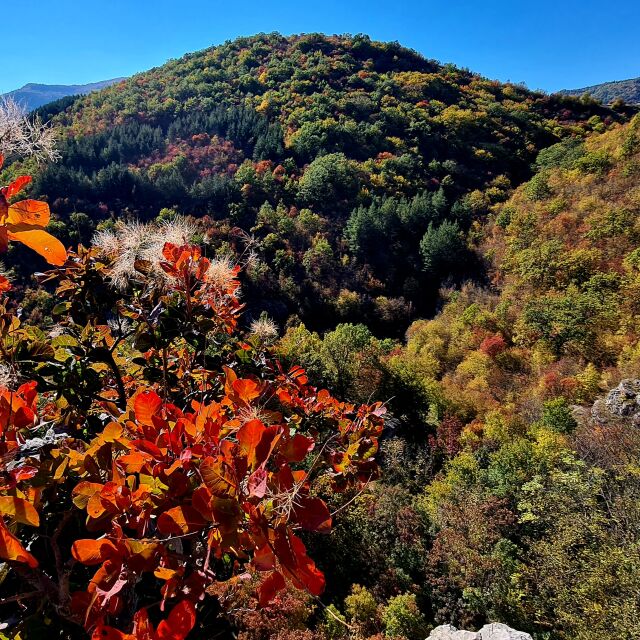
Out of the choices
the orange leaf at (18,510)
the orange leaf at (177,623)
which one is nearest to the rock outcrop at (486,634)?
the orange leaf at (177,623)

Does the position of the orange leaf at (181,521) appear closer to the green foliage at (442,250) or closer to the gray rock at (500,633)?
the gray rock at (500,633)

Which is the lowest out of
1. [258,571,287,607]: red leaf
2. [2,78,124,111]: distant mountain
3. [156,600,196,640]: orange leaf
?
[156,600,196,640]: orange leaf

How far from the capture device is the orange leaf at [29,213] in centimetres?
58

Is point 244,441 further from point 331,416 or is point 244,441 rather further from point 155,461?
point 331,416

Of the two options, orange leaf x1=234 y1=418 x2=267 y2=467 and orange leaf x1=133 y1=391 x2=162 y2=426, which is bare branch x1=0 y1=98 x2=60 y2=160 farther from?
orange leaf x1=234 y1=418 x2=267 y2=467

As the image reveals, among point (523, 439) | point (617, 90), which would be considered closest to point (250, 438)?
point (523, 439)

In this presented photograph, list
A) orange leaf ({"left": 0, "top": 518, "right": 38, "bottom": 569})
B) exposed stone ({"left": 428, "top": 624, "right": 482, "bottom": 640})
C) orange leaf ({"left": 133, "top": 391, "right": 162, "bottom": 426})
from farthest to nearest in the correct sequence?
exposed stone ({"left": 428, "top": 624, "right": 482, "bottom": 640}) < orange leaf ({"left": 133, "top": 391, "right": 162, "bottom": 426}) < orange leaf ({"left": 0, "top": 518, "right": 38, "bottom": 569})

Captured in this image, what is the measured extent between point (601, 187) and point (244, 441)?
2337cm

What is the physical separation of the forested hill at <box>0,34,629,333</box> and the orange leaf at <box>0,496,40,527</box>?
21715 millimetres

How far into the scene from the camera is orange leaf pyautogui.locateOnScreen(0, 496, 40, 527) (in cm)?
65

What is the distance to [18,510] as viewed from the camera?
0.66m

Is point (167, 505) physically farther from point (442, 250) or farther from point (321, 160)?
point (321, 160)

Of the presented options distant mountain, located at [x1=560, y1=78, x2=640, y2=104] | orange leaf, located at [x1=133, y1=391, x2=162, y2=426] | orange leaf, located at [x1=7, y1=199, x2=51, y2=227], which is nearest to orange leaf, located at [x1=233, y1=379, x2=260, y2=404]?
orange leaf, located at [x1=133, y1=391, x2=162, y2=426]

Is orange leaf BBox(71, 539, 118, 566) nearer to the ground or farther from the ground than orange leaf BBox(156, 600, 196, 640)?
farther from the ground
